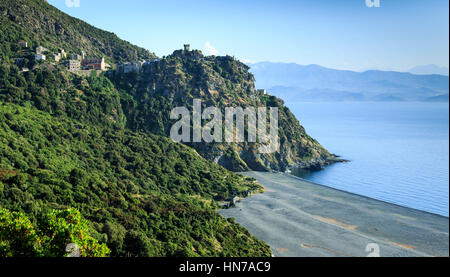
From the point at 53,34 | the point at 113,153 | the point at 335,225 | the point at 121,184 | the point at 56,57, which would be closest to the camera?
the point at 121,184

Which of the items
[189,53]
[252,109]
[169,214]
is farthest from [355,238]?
[189,53]

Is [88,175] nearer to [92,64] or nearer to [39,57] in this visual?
[39,57]

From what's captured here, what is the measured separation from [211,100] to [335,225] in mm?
47893

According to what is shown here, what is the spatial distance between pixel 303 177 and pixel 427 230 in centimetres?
3505

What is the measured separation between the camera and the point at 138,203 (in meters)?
39.8

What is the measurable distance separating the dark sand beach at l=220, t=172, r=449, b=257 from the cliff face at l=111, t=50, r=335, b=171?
721 inches

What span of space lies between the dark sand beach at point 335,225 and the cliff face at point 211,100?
→ 60.1 feet

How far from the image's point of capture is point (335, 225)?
5116 centimetres

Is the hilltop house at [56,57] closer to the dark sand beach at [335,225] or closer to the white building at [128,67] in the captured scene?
the white building at [128,67]

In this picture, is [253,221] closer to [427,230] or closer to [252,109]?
[427,230]

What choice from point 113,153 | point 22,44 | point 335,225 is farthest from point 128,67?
point 335,225

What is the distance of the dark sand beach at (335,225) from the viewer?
43.3 metres

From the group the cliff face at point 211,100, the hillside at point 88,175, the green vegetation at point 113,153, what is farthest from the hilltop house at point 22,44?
the cliff face at point 211,100

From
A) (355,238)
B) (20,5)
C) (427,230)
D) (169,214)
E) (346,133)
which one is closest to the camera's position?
(169,214)
